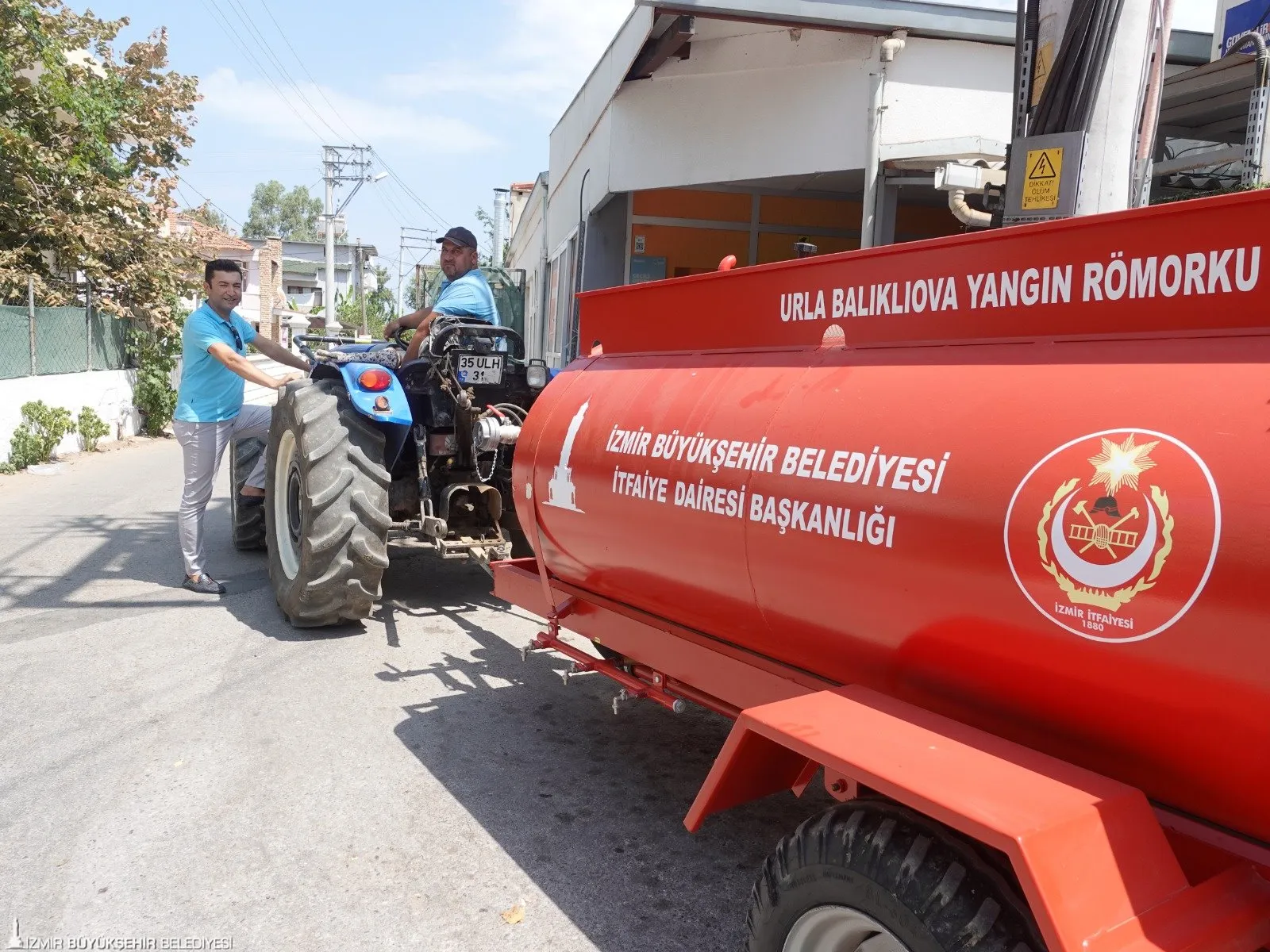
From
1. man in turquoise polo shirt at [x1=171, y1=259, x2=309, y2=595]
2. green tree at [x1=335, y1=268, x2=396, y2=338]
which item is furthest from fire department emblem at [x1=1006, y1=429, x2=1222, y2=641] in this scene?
green tree at [x1=335, y1=268, x2=396, y2=338]

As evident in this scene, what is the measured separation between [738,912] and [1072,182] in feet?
10.8

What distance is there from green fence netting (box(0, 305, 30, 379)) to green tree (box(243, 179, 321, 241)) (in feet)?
316

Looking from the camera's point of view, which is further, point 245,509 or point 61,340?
point 61,340

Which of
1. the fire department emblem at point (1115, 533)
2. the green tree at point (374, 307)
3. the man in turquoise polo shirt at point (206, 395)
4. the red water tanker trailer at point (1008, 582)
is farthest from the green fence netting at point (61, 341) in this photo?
the green tree at point (374, 307)

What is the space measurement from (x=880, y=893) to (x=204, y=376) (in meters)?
5.52

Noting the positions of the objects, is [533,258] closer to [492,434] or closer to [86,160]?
[86,160]

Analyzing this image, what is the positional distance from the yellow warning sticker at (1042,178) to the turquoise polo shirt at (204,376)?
467 cm

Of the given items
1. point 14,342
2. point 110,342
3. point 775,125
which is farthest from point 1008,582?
point 110,342

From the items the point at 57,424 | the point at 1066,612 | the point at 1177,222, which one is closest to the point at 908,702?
the point at 1066,612

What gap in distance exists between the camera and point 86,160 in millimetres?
13859

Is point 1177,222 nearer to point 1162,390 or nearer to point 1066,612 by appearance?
point 1162,390

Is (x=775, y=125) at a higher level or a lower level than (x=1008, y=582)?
higher

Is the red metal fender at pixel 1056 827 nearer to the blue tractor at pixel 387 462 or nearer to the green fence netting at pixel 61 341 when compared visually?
the blue tractor at pixel 387 462

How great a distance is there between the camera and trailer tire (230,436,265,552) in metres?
7.21
